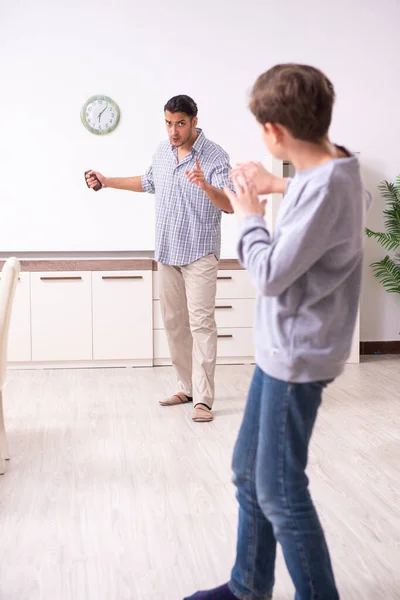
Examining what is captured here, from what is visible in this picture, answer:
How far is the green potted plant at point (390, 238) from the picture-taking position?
18.9 feet

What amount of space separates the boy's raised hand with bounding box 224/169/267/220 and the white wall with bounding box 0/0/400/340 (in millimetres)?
4200

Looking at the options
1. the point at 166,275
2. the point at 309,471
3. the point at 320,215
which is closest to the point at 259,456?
the point at 320,215

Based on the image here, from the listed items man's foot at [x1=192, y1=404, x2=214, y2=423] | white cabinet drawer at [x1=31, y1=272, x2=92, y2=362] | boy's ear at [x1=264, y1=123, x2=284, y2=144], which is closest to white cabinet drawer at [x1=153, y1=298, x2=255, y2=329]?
white cabinet drawer at [x1=31, y1=272, x2=92, y2=362]

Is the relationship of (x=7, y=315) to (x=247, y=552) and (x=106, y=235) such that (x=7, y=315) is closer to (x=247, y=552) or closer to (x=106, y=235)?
(x=247, y=552)

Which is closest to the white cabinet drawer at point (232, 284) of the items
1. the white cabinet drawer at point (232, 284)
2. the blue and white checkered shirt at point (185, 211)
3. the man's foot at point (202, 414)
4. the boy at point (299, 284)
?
the white cabinet drawer at point (232, 284)

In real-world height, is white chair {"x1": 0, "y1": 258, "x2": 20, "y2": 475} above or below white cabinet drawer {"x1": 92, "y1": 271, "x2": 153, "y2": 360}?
above

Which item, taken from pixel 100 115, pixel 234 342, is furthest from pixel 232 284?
pixel 100 115

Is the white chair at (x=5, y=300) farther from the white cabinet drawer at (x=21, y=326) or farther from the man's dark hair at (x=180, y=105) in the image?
the white cabinet drawer at (x=21, y=326)

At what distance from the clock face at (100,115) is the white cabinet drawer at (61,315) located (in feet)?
3.67

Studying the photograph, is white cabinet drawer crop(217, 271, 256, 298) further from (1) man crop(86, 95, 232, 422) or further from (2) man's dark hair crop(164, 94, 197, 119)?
(2) man's dark hair crop(164, 94, 197, 119)

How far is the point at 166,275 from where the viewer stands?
13.1 ft

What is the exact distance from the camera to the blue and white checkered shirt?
3.84m

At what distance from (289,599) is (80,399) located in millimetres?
2606

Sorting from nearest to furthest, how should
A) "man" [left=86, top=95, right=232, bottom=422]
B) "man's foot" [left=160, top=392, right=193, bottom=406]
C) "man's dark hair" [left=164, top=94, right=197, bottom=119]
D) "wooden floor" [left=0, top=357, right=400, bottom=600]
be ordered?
"wooden floor" [left=0, top=357, right=400, bottom=600], "man's dark hair" [left=164, top=94, right=197, bottom=119], "man" [left=86, top=95, right=232, bottom=422], "man's foot" [left=160, top=392, right=193, bottom=406]
